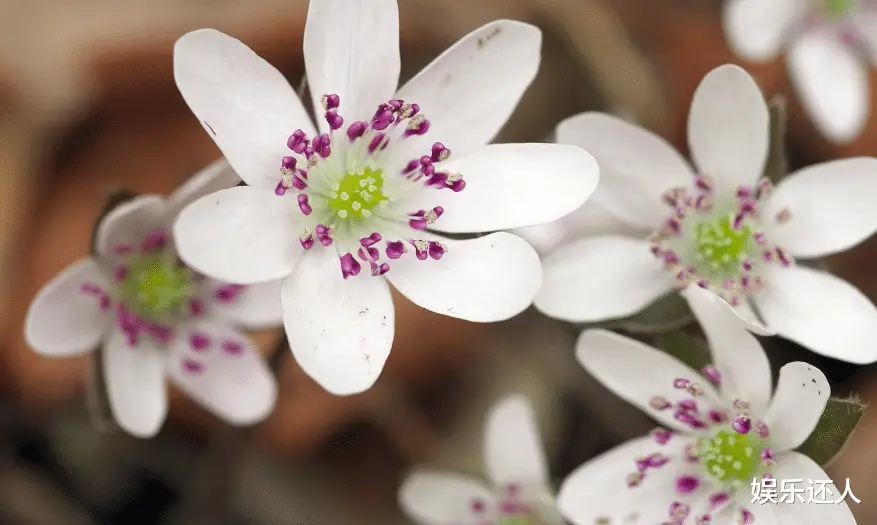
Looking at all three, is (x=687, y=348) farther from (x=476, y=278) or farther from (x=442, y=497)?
(x=442, y=497)

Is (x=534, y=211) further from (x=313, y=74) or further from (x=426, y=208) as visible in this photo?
(x=313, y=74)

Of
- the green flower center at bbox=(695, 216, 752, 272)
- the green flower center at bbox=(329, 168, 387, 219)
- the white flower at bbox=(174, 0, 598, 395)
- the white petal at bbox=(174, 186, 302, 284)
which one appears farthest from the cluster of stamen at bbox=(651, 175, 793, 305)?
the white petal at bbox=(174, 186, 302, 284)

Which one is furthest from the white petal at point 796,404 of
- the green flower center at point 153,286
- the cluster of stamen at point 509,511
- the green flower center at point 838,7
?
the green flower center at point 838,7

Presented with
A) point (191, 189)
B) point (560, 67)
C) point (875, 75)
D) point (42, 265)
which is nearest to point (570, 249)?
point (191, 189)

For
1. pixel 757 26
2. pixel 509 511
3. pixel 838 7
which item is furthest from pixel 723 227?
pixel 838 7

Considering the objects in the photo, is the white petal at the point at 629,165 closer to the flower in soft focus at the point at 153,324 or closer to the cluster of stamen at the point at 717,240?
the cluster of stamen at the point at 717,240

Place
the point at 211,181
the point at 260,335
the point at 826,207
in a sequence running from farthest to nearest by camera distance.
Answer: the point at 260,335, the point at 826,207, the point at 211,181
